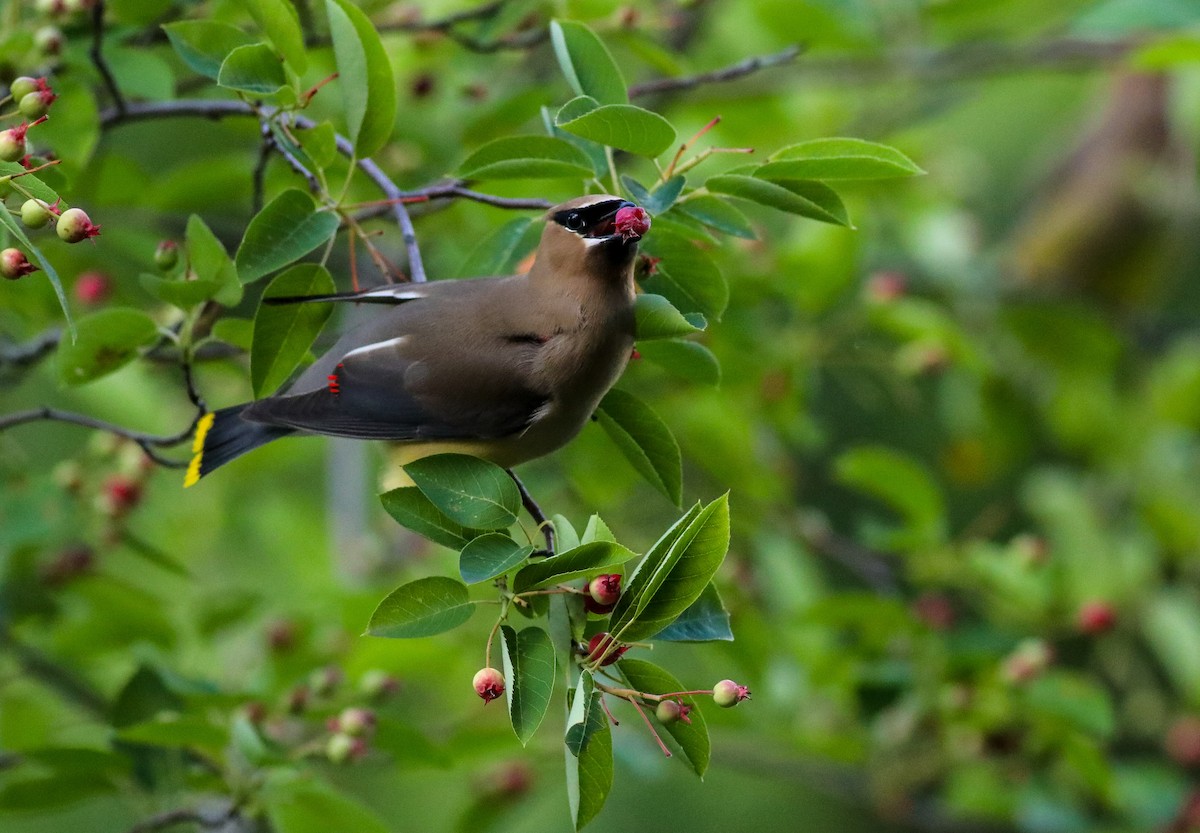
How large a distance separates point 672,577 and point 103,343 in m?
0.92

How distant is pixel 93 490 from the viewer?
10.0 ft

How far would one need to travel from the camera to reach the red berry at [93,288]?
2969mm

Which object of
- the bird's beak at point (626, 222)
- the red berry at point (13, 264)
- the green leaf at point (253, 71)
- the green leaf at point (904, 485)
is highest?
the green leaf at point (253, 71)

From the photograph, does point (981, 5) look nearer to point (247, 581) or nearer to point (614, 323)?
point (614, 323)

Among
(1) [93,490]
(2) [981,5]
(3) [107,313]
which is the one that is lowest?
(1) [93,490]

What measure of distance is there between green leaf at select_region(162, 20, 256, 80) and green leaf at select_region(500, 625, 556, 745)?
0.92 meters

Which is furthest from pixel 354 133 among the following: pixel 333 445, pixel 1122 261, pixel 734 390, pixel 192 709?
pixel 1122 261

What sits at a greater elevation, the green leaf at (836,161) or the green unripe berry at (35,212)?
the green unripe berry at (35,212)

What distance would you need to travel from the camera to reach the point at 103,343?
6.80 feet

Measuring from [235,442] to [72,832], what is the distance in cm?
398

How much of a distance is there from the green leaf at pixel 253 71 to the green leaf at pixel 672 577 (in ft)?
2.57

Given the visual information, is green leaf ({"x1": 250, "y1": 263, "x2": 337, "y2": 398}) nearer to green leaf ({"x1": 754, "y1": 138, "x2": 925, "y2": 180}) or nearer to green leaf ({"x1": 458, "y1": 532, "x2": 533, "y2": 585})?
green leaf ({"x1": 458, "y1": 532, "x2": 533, "y2": 585})

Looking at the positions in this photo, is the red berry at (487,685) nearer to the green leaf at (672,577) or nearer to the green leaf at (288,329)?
the green leaf at (672,577)

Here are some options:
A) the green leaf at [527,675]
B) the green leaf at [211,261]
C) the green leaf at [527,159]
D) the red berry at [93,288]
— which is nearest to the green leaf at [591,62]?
the green leaf at [527,159]
